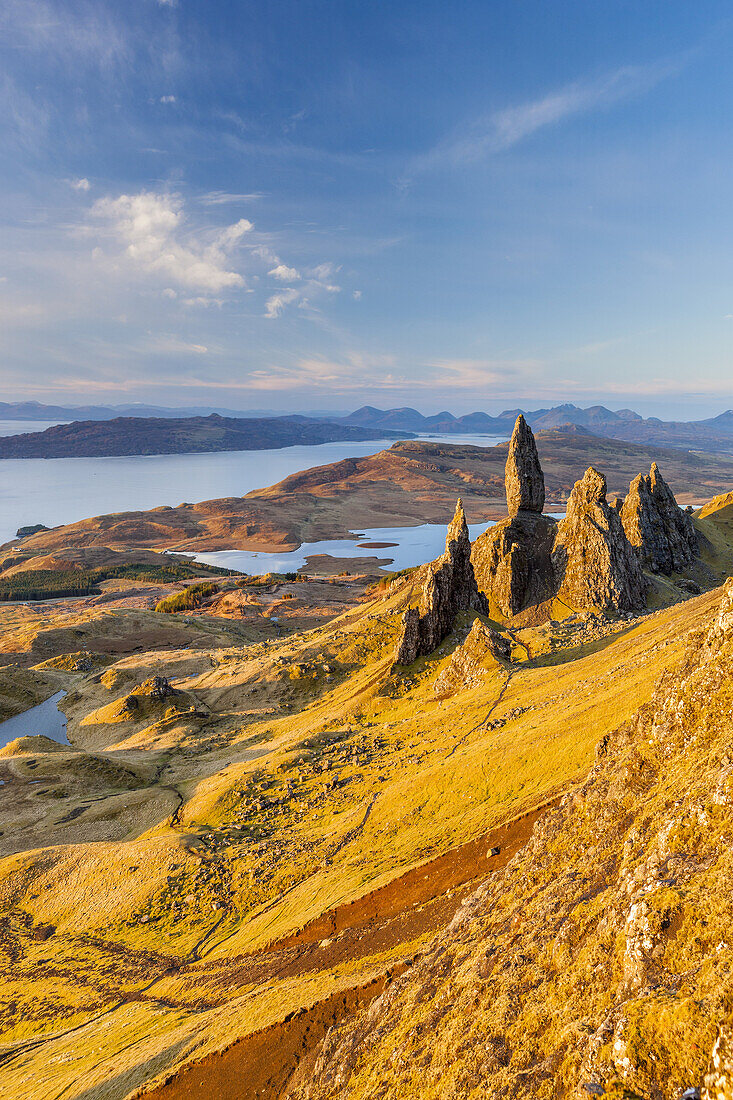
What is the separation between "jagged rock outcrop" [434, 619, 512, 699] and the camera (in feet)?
160

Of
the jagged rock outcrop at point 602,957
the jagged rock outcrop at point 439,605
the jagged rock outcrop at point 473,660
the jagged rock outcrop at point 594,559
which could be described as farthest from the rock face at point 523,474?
the jagged rock outcrop at point 602,957

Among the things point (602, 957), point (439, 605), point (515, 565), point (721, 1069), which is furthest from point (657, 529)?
point (721, 1069)

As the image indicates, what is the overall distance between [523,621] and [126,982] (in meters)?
53.2

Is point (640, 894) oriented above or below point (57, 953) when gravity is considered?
above

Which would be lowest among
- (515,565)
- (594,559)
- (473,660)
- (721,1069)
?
(473,660)

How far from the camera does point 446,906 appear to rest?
822 inches

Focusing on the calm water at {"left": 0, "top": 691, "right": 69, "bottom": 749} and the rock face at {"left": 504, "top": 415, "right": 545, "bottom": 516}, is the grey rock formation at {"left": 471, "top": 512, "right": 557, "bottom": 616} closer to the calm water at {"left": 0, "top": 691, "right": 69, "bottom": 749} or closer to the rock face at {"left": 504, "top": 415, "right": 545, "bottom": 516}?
the rock face at {"left": 504, "top": 415, "right": 545, "bottom": 516}

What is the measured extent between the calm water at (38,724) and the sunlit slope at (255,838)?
85.2ft

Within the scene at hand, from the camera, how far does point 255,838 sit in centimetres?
3928

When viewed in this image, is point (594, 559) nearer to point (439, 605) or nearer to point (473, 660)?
point (439, 605)

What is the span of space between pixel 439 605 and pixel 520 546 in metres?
19.7

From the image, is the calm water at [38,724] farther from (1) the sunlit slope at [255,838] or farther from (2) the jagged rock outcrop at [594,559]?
(2) the jagged rock outcrop at [594,559]

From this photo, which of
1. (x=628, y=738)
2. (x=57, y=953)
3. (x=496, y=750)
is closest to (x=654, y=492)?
(x=496, y=750)

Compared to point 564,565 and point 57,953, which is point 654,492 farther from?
point 57,953
